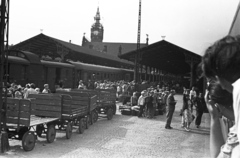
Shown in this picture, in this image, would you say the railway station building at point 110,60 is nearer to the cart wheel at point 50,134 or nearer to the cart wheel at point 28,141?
the cart wheel at point 50,134

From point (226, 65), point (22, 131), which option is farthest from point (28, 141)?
point (226, 65)

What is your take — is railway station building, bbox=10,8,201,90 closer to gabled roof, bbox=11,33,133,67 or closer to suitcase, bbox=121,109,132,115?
gabled roof, bbox=11,33,133,67

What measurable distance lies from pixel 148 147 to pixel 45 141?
3402mm

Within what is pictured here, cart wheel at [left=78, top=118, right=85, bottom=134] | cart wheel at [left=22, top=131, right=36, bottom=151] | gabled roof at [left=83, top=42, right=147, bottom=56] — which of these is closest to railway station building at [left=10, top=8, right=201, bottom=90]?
cart wheel at [left=78, top=118, right=85, bottom=134]

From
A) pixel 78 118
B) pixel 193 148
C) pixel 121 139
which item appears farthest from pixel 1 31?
pixel 193 148

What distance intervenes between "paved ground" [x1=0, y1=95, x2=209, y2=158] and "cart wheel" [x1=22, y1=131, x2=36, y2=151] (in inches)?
5.7

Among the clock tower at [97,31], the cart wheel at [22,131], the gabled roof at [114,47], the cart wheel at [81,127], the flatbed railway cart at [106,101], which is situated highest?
the clock tower at [97,31]

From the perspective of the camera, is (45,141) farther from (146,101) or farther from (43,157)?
(146,101)

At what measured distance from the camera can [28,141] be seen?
7332mm

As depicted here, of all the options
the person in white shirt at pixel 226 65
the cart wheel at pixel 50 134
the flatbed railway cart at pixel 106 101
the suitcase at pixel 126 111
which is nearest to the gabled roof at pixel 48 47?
the suitcase at pixel 126 111

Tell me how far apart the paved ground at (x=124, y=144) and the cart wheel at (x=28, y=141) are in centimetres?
14

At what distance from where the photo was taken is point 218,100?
1393mm

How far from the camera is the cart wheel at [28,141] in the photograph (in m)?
7.18

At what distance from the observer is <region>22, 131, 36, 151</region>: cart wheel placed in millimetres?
7180
